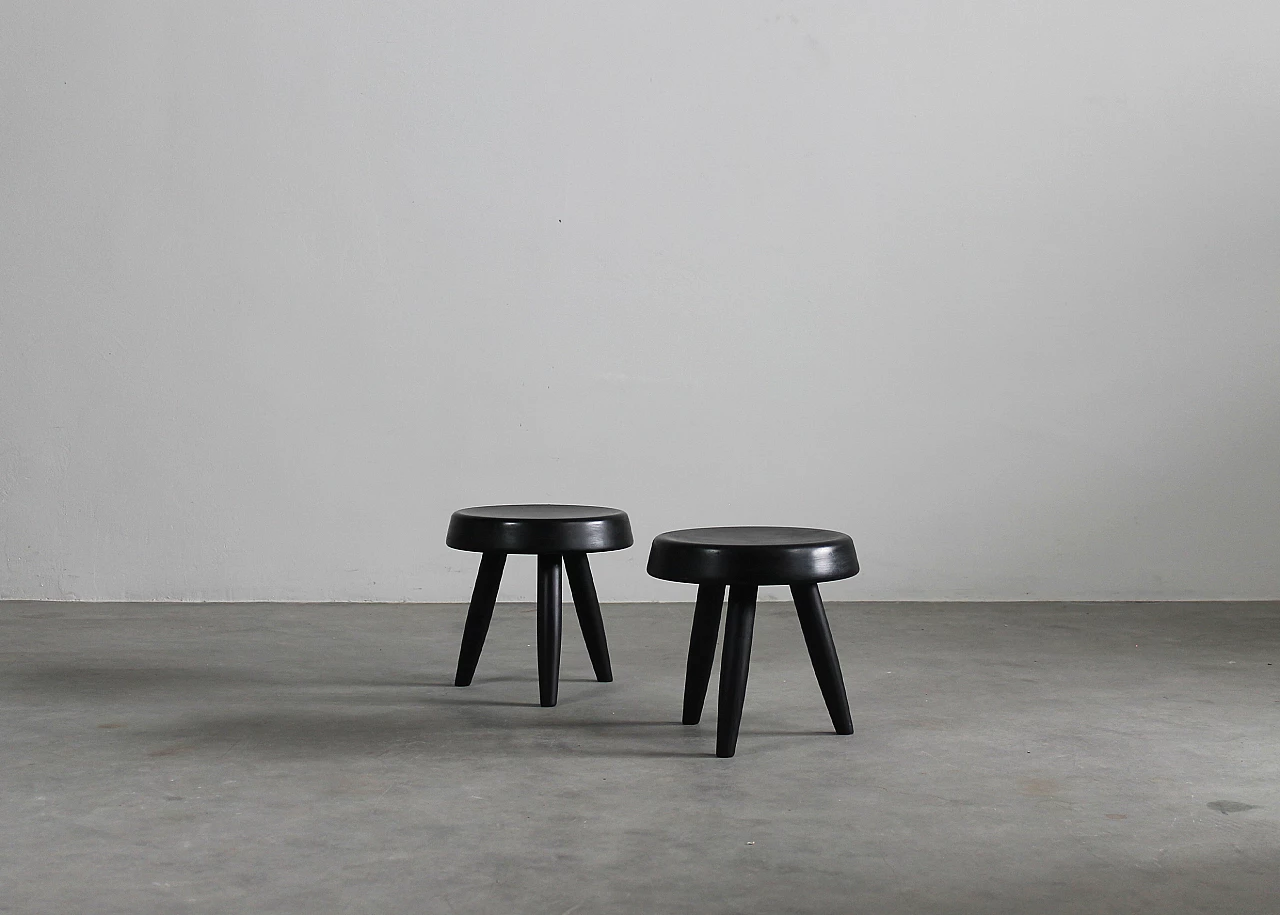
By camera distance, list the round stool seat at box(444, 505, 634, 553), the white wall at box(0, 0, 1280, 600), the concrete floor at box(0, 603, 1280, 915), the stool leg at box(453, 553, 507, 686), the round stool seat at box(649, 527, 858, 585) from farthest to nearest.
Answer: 1. the white wall at box(0, 0, 1280, 600)
2. the stool leg at box(453, 553, 507, 686)
3. the round stool seat at box(444, 505, 634, 553)
4. the round stool seat at box(649, 527, 858, 585)
5. the concrete floor at box(0, 603, 1280, 915)

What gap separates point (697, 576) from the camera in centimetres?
202

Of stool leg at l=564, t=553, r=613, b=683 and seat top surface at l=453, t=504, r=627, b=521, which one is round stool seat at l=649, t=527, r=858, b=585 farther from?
stool leg at l=564, t=553, r=613, b=683

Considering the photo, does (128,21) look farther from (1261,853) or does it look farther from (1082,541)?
(1261,853)

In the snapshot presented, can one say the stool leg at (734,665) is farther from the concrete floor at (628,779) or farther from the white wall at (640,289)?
the white wall at (640,289)

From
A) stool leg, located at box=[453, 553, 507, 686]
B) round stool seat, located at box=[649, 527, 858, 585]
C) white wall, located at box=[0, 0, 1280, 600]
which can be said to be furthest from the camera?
white wall, located at box=[0, 0, 1280, 600]

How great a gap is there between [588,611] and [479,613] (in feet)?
0.80

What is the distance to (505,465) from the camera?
3.68 meters

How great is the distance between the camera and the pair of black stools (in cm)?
201

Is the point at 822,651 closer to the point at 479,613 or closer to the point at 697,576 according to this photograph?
the point at 697,576

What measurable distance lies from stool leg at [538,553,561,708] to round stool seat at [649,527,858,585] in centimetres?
36

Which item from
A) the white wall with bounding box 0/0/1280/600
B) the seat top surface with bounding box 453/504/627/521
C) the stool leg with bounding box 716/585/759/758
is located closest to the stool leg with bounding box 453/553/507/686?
the seat top surface with bounding box 453/504/627/521

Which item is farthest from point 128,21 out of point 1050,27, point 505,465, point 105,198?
point 1050,27

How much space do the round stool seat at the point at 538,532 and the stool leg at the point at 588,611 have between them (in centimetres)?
12

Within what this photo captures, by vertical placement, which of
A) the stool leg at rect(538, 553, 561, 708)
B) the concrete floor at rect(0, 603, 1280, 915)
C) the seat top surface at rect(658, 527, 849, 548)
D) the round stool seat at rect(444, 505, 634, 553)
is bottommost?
the concrete floor at rect(0, 603, 1280, 915)
